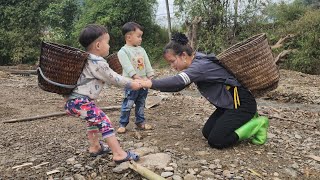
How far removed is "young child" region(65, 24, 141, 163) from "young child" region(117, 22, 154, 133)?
41.4 inches

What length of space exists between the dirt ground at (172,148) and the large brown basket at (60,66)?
0.83 metres

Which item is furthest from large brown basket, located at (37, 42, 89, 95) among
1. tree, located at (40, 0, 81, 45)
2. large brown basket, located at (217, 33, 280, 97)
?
tree, located at (40, 0, 81, 45)

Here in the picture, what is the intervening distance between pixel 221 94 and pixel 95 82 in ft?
4.83

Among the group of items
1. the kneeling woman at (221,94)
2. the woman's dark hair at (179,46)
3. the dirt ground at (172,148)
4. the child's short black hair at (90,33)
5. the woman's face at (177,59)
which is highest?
the child's short black hair at (90,33)

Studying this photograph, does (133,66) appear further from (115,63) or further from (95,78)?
(95,78)

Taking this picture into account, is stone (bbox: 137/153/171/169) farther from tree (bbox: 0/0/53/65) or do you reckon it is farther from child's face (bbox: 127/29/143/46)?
tree (bbox: 0/0/53/65)

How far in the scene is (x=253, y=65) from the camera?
4422mm

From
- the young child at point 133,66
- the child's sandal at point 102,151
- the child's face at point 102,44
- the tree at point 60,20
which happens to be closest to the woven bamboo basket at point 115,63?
the young child at point 133,66

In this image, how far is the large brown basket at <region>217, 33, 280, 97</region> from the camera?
4.38 m

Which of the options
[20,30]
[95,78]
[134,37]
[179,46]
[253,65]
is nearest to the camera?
[95,78]

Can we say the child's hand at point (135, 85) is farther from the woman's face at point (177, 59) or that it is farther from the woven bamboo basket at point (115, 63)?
the woven bamboo basket at point (115, 63)

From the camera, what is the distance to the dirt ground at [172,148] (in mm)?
3781

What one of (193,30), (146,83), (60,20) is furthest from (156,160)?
(60,20)

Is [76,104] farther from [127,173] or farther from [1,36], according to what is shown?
[1,36]
